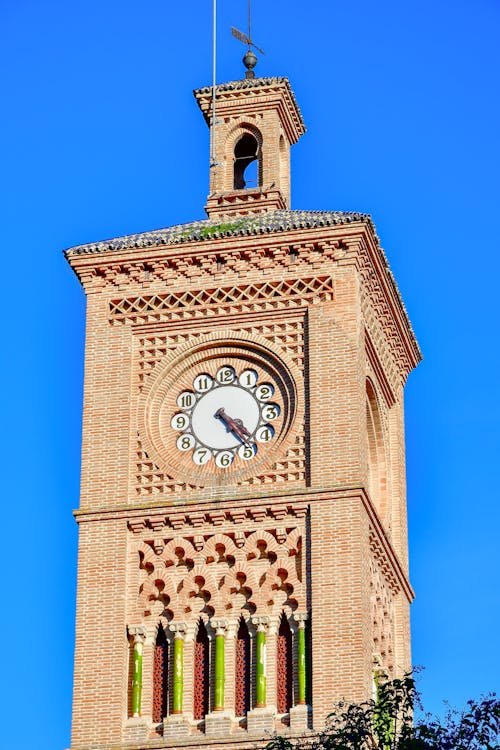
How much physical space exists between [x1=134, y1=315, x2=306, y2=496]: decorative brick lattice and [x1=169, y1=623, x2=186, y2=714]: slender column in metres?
2.46

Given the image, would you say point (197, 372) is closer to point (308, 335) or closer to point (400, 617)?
point (308, 335)

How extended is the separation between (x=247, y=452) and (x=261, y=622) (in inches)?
124

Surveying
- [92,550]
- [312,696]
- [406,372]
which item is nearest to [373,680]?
[312,696]

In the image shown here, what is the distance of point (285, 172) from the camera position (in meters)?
49.1

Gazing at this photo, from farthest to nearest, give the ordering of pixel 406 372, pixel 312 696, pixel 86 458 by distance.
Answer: pixel 406 372
pixel 86 458
pixel 312 696

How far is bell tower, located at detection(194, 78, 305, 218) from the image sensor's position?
48062mm

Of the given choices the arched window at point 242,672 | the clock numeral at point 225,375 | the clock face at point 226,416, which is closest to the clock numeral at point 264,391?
the clock face at point 226,416

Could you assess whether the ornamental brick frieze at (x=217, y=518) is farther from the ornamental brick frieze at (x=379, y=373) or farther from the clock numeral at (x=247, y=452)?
the ornamental brick frieze at (x=379, y=373)

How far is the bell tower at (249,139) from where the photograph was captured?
1892 inches

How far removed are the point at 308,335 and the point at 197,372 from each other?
6.65 feet

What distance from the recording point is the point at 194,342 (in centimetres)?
4438

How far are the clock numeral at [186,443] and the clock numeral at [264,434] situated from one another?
3.60ft

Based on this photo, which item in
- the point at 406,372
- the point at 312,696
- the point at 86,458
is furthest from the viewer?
the point at 406,372

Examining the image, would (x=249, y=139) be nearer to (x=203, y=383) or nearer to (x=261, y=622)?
(x=203, y=383)
